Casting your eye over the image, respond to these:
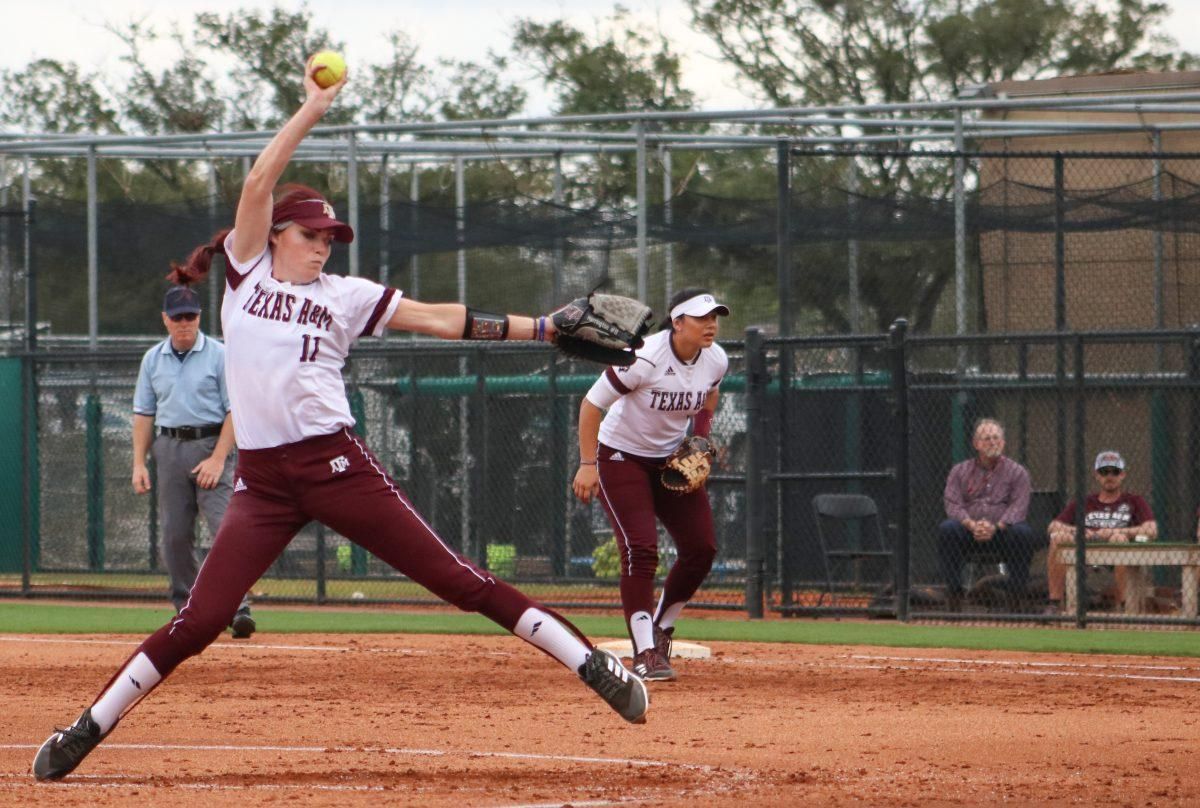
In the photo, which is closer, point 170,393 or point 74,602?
point 170,393

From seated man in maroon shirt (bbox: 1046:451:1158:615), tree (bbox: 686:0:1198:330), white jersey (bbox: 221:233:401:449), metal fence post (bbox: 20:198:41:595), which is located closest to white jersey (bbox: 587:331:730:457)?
white jersey (bbox: 221:233:401:449)

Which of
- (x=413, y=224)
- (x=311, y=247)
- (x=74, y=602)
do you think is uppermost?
(x=413, y=224)

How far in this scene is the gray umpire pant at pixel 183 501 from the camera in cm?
1092

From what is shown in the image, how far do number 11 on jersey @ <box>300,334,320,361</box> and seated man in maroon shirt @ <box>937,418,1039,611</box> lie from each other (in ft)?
27.7

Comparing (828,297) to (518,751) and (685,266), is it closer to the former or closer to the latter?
(685,266)

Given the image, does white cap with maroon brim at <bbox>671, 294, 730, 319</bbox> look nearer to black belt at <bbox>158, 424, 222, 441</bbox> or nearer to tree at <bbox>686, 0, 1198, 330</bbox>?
black belt at <bbox>158, 424, 222, 441</bbox>

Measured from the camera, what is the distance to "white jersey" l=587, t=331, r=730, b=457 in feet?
30.7

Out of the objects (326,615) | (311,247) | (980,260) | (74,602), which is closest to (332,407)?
(311,247)

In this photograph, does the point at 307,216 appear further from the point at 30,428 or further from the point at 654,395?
the point at 30,428

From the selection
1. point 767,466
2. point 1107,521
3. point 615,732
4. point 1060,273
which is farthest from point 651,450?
point 1060,273

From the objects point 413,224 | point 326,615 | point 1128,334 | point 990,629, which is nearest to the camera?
point 1128,334

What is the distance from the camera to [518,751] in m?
6.88

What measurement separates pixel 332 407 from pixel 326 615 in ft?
28.2

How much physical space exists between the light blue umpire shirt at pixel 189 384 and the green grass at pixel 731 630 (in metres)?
2.33
